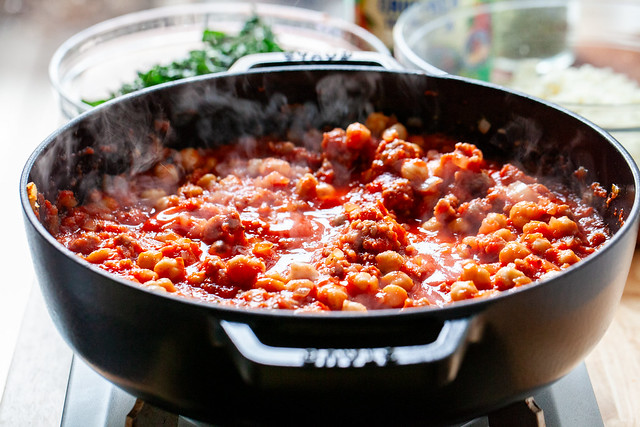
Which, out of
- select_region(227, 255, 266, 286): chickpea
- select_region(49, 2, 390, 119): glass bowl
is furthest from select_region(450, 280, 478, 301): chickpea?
select_region(49, 2, 390, 119): glass bowl

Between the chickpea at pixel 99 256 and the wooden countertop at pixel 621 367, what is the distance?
4.25 feet

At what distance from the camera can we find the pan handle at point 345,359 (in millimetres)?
1109

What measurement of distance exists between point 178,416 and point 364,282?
0.52 metres

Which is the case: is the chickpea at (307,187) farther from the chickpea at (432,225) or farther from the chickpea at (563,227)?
the chickpea at (563,227)

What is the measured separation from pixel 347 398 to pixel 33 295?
1449 mm

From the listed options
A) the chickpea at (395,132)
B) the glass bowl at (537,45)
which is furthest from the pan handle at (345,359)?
the glass bowl at (537,45)

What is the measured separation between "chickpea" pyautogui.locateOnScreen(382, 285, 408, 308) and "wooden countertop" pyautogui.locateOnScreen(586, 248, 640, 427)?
0.67 m

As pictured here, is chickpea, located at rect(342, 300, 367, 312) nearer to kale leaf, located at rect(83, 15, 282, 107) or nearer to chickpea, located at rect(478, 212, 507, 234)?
chickpea, located at rect(478, 212, 507, 234)

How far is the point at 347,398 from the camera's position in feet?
3.79

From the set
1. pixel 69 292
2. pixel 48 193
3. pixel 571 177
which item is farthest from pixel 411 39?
pixel 69 292

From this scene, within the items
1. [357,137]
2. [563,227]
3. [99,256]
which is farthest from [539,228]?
[99,256]

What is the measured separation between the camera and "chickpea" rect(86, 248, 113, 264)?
1.71 metres

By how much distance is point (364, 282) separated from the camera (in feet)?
5.19

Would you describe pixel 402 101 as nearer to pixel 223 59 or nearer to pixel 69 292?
pixel 223 59
